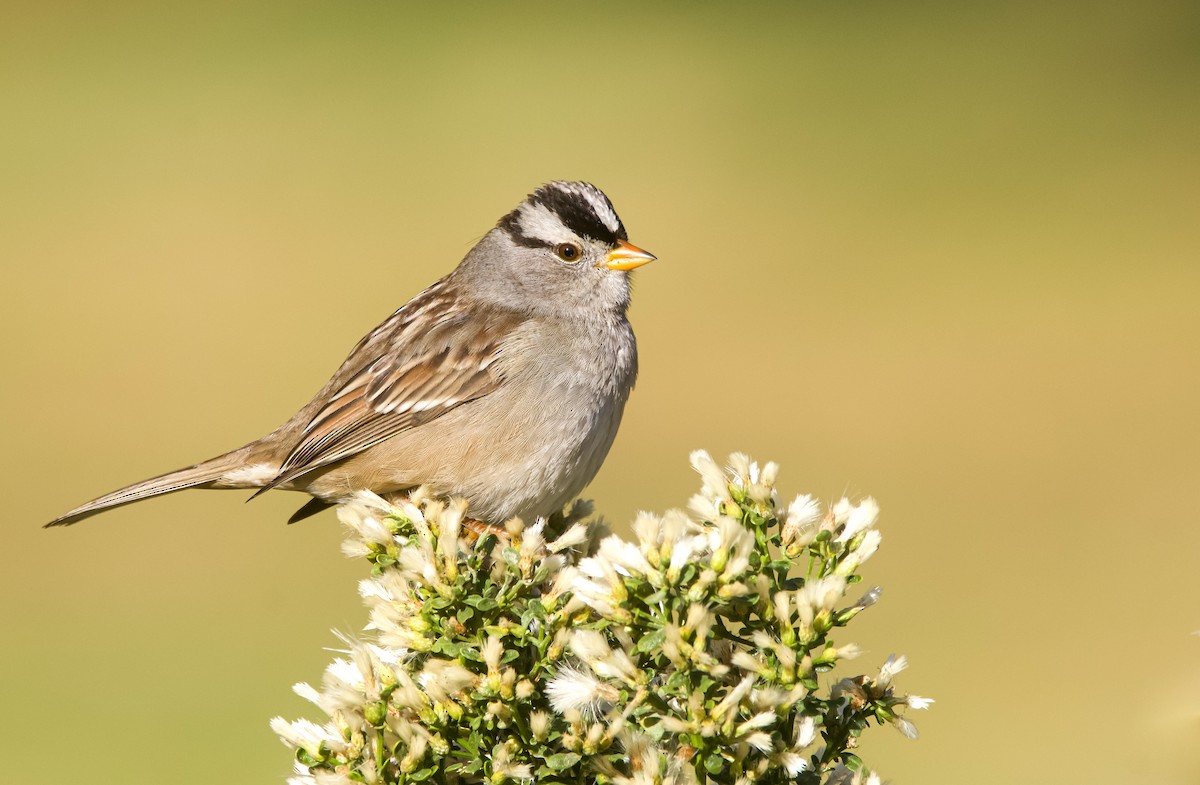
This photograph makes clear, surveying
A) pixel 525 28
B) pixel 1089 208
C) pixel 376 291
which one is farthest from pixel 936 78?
pixel 376 291

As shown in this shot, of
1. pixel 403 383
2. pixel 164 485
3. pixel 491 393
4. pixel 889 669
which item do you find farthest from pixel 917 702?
pixel 164 485

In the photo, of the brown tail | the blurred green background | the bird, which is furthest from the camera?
the blurred green background

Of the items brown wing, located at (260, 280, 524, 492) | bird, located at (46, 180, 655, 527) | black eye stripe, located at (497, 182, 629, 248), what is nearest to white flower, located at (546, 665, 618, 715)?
bird, located at (46, 180, 655, 527)

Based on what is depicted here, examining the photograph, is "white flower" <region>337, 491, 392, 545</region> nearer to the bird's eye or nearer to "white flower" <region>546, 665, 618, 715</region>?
"white flower" <region>546, 665, 618, 715</region>

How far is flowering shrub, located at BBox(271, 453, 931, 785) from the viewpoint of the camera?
1.52 m

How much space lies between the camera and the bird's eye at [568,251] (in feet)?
11.5

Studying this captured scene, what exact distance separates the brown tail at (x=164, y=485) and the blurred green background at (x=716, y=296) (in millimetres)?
910

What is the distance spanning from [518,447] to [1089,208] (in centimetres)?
1168

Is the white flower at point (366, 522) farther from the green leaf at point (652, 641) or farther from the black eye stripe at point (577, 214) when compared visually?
the black eye stripe at point (577, 214)

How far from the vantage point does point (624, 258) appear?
3477mm

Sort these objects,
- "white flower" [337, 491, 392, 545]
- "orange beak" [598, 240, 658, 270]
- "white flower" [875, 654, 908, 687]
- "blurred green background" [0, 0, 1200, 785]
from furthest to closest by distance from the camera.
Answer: "blurred green background" [0, 0, 1200, 785], "orange beak" [598, 240, 658, 270], "white flower" [337, 491, 392, 545], "white flower" [875, 654, 908, 687]

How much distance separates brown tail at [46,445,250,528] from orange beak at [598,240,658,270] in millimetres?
1047

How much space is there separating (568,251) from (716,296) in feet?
27.1

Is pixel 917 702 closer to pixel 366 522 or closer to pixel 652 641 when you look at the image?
pixel 652 641
